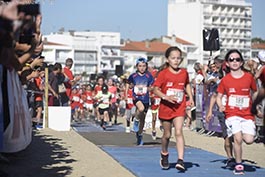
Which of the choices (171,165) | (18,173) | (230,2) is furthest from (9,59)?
(230,2)

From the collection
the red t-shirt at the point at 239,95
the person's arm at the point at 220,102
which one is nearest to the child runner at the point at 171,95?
the person's arm at the point at 220,102

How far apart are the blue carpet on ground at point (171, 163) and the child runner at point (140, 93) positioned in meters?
0.49

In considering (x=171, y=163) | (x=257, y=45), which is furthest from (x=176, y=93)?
(x=257, y=45)

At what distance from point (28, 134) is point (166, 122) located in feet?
7.40

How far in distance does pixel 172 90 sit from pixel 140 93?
4.27 m

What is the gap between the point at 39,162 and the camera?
12047mm

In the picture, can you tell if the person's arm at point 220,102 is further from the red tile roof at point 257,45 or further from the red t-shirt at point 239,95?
the red tile roof at point 257,45

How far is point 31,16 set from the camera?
5.43m

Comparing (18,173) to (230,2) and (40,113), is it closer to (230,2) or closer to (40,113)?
(40,113)

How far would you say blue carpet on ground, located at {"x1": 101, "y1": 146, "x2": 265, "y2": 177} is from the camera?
36.4ft

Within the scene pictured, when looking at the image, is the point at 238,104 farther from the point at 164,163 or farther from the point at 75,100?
the point at 75,100

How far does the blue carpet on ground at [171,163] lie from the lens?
36.4 feet

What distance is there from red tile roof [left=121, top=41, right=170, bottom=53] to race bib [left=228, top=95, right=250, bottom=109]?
462 ft

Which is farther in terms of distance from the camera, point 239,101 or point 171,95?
point 171,95
